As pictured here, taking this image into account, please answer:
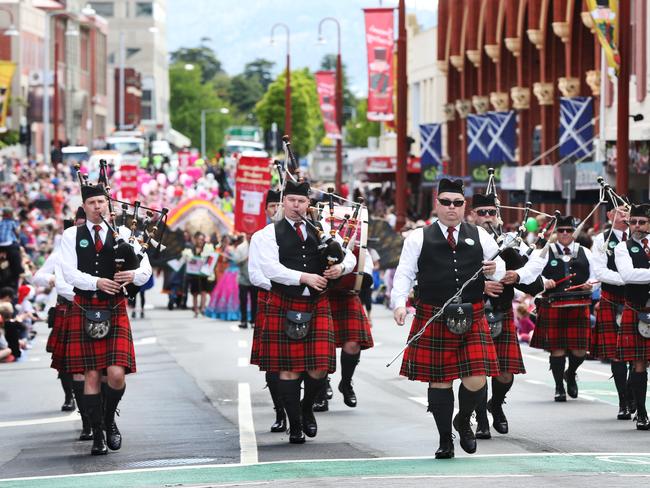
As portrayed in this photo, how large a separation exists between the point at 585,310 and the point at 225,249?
53.1 feet

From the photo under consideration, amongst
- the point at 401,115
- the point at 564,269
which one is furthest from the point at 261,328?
the point at 401,115

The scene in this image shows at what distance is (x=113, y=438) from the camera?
1145cm

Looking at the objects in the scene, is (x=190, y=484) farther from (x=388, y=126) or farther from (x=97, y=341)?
(x=388, y=126)

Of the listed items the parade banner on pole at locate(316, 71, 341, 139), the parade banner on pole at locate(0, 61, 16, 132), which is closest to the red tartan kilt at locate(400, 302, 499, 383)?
the parade banner on pole at locate(0, 61, 16, 132)

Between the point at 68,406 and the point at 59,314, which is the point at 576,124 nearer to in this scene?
→ the point at 68,406

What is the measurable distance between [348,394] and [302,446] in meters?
3.04

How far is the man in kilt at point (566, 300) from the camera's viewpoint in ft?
49.6

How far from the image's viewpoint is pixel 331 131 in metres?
60.1

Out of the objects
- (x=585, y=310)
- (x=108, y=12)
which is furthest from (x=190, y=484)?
(x=108, y=12)

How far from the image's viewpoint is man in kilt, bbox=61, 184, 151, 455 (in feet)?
37.3

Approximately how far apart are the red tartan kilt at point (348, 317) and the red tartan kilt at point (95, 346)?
2.91 m

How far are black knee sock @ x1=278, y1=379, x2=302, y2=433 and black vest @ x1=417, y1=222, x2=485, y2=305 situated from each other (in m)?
1.36

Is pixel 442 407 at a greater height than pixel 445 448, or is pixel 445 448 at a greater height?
pixel 442 407

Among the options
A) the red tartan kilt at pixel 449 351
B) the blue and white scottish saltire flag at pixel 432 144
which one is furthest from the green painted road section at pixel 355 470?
the blue and white scottish saltire flag at pixel 432 144
